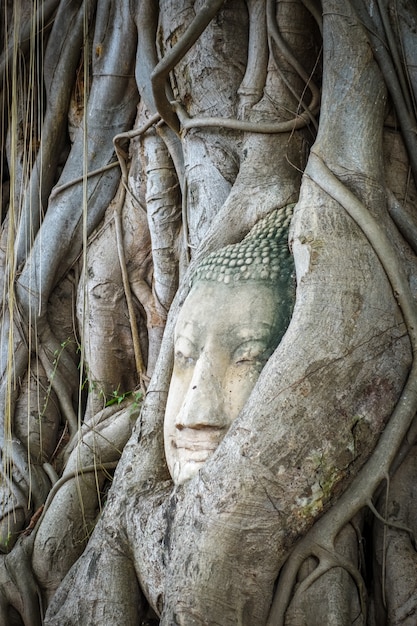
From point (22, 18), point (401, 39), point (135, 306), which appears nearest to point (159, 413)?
point (135, 306)

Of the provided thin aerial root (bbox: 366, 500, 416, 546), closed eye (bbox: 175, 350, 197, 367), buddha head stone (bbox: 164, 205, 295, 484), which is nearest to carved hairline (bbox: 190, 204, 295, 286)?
buddha head stone (bbox: 164, 205, 295, 484)

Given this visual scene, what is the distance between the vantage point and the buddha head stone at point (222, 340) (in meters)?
1.90

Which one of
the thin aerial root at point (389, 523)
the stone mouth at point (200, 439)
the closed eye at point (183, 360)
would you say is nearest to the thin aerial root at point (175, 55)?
the closed eye at point (183, 360)

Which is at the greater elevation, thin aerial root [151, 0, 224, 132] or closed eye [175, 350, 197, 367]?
thin aerial root [151, 0, 224, 132]

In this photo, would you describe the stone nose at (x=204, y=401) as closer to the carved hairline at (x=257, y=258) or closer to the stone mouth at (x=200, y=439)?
the stone mouth at (x=200, y=439)

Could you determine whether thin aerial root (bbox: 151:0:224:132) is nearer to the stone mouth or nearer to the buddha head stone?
the buddha head stone

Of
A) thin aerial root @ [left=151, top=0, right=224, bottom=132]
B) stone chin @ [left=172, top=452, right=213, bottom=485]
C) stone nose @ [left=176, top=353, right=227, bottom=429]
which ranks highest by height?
thin aerial root @ [left=151, top=0, right=224, bottom=132]

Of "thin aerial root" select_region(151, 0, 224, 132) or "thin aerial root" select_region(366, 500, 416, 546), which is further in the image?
"thin aerial root" select_region(151, 0, 224, 132)

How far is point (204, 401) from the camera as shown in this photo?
1889 millimetres

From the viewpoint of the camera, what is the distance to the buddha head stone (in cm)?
190

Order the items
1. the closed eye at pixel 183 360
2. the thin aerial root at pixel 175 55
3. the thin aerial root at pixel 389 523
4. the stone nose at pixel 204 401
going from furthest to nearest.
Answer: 1. the thin aerial root at pixel 175 55
2. the closed eye at pixel 183 360
3. the stone nose at pixel 204 401
4. the thin aerial root at pixel 389 523

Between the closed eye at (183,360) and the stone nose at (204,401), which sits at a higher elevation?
the closed eye at (183,360)

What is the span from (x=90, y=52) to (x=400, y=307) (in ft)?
6.44

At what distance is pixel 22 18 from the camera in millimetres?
3525
